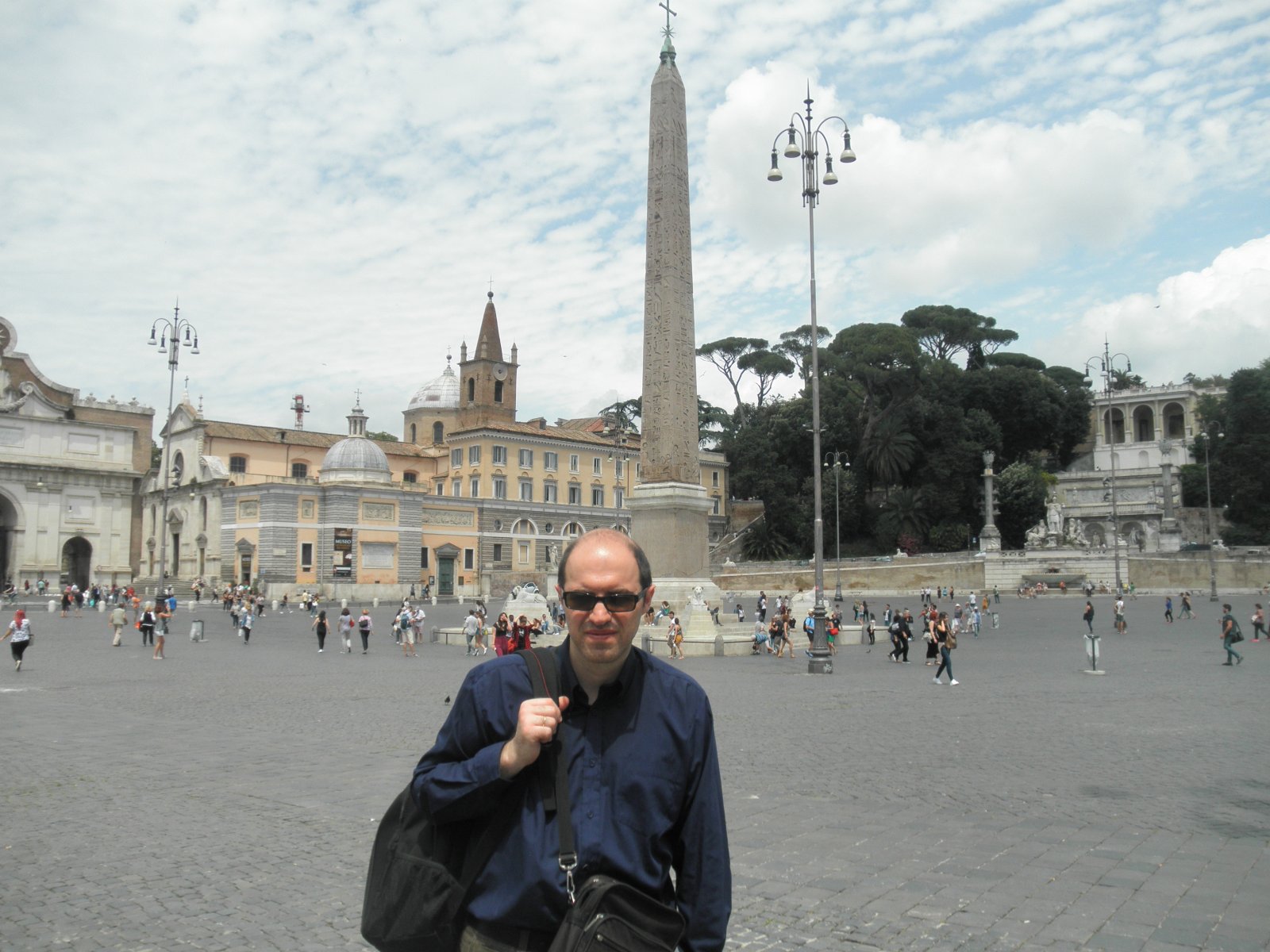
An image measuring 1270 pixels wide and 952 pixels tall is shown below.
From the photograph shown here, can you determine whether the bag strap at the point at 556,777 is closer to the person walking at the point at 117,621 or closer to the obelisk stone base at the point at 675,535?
the obelisk stone base at the point at 675,535

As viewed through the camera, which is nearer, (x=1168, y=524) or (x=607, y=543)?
(x=607, y=543)

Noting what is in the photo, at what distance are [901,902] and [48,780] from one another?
6.00m

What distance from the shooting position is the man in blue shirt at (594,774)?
201 centimetres

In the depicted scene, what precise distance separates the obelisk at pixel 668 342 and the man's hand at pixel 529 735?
20823mm

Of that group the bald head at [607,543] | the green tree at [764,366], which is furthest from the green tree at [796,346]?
the bald head at [607,543]

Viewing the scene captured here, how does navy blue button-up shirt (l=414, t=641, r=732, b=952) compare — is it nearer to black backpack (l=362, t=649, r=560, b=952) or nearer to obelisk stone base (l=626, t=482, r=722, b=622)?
black backpack (l=362, t=649, r=560, b=952)

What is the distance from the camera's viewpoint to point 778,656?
69.6 ft

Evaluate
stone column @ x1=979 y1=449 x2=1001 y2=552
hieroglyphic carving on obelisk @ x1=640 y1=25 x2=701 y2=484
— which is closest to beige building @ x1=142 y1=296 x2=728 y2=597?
stone column @ x1=979 y1=449 x2=1001 y2=552

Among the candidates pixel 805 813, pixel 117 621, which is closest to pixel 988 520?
pixel 117 621

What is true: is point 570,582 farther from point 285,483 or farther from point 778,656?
point 285,483

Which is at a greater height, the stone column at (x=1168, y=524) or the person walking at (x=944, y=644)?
the stone column at (x=1168, y=524)

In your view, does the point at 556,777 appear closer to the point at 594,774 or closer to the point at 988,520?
the point at 594,774

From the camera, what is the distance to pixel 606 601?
2184 mm

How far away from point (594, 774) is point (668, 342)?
2117cm
